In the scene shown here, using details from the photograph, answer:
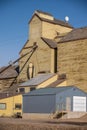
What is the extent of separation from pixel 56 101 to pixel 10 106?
825 cm

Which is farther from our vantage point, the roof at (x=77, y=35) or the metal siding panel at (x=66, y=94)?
the roof at (x=77, y=35)

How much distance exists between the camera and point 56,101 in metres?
37.9

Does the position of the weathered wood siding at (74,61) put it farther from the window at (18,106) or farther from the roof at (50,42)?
the window at (18,106)

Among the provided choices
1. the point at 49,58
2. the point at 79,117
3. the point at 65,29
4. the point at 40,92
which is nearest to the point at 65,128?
the point at 79,117

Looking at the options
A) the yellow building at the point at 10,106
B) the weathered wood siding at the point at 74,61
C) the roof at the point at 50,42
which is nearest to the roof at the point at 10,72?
the roof at the point at 50,42

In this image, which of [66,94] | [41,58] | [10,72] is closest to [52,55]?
[41,58]

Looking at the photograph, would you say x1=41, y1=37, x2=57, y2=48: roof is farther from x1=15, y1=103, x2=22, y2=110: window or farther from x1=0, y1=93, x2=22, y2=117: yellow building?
x1=15, y1=103, x2=22, y2=110: window

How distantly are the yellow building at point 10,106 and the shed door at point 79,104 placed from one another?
7522 mm

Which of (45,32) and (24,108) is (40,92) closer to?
(24,108)

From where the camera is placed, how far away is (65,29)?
194 feet

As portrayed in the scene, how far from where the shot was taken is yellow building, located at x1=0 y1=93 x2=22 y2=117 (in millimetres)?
43625

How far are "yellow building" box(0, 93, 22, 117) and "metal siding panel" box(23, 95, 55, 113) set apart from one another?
2.05 metres

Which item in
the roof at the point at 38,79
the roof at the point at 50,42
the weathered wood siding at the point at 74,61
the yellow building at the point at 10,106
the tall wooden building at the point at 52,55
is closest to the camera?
the yellow building at the point at 10,106

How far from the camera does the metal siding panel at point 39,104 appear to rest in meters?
38.3
